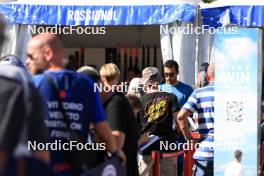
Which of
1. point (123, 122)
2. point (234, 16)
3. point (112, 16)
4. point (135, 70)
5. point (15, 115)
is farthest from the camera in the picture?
point (135, 70)

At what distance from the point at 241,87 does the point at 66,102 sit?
3.41 metres

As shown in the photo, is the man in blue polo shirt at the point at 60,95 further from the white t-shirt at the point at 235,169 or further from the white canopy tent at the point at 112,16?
the white canopy tent at the point at 112,16

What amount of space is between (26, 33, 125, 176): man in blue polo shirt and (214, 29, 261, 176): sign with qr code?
2.99 meters

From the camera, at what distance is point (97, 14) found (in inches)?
454

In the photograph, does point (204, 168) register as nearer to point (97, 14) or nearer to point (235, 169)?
point (235, 169)

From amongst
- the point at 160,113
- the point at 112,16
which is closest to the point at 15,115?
the point at 160,113

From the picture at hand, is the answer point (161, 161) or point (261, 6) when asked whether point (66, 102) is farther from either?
point (261, 6)

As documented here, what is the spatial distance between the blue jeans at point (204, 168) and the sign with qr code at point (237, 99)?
6cm

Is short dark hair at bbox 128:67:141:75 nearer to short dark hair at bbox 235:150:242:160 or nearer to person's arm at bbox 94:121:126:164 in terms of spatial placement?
short dark hair at bbox 235:150:242:160

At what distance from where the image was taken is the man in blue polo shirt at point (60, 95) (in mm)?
4293

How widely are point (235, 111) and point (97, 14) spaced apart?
15.3 ft

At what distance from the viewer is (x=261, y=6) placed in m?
10.9

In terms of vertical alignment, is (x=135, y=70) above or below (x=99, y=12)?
below

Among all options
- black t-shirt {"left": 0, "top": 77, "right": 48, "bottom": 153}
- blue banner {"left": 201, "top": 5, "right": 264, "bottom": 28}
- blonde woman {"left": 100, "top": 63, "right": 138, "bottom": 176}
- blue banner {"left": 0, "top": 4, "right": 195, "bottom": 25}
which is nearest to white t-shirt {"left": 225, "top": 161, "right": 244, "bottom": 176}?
blonde woman {"left": 100, "top": 63, "right": 138, "bottom": 176}
